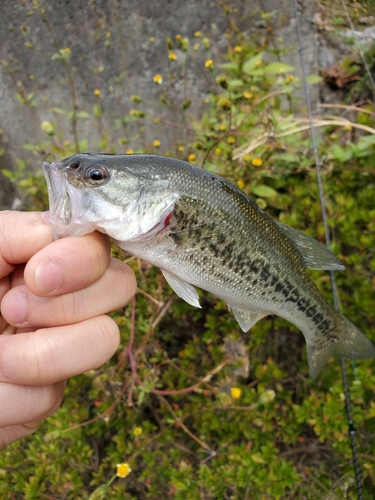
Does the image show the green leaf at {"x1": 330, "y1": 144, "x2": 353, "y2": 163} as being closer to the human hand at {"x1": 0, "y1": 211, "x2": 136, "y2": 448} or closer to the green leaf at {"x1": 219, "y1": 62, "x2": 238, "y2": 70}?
the green leaf at {"x1": 219, "y1": 62, "x2": 238, "y2": 70}

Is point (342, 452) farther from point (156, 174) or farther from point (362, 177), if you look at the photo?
point (156, 174)

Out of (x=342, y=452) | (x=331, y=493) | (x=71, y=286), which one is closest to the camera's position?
(x=71, y=286)

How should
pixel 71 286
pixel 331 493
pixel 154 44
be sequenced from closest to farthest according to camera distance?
pixel 71 286 → pixel 331 493 → pixel 154 44

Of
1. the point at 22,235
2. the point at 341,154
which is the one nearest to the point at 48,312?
the point at 22,235

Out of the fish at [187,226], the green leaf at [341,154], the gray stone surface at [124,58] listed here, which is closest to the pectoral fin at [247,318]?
the fish at [187,226]

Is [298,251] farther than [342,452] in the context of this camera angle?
No

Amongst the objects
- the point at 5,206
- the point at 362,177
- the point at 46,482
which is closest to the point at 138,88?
the point at 5,206

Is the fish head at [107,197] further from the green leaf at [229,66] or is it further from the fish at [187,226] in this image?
the green leaf at [229,66]
